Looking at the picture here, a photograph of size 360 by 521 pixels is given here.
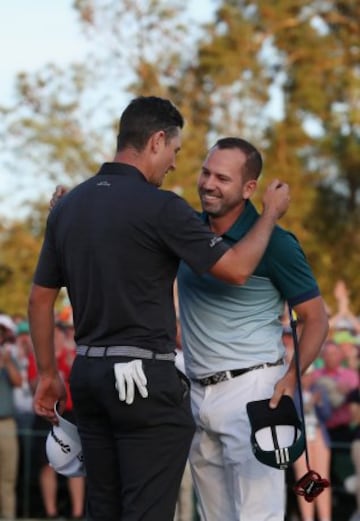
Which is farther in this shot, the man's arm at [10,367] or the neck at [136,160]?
the man's arm at [10,367]

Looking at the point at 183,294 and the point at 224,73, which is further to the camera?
the point at 224,73

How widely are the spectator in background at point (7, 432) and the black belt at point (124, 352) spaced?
26.8 feet

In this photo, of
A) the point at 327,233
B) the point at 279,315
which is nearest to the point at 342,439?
the point at 279,315

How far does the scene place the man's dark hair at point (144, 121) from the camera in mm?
5707

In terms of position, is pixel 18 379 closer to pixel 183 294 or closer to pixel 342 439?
pixel 342 439

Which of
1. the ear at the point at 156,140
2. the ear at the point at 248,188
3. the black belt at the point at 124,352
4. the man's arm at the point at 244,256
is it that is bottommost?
the black belt at the point at 124,352

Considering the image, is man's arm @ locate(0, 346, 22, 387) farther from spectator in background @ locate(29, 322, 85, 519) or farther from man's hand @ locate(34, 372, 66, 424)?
man's hand @ locate(34, 372, 66, 424)

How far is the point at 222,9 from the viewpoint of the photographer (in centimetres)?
3092

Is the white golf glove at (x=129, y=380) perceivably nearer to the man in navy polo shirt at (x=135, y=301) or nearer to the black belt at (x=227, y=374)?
the man in navy polo shirt at (x=135, y=301)

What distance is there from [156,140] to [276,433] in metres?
1.42

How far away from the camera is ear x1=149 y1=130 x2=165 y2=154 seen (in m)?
5.71

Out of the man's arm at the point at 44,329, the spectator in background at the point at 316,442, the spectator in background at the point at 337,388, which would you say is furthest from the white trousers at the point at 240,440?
the spectator in background at the point at 337,388

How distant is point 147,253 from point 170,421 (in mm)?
700

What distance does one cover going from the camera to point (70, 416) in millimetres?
12109
